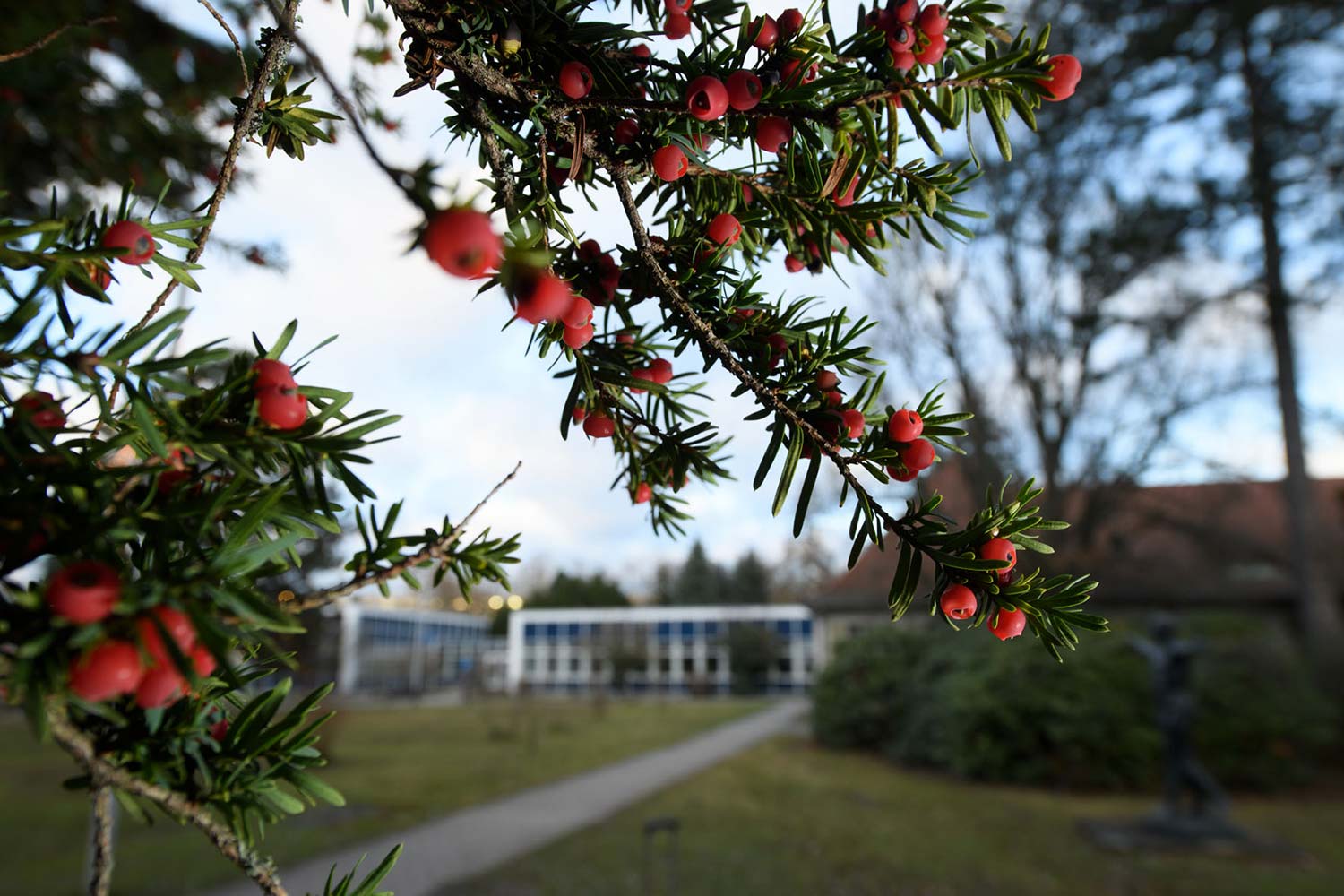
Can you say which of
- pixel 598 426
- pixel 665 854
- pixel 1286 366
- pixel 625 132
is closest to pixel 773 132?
pixel 625 132

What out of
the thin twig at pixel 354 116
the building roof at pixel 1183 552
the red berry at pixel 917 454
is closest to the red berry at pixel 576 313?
the thin twig at pixel 354 116

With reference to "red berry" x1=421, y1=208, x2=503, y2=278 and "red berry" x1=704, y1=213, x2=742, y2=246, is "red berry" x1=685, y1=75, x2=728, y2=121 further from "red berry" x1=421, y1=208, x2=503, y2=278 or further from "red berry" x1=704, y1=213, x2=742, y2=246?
"red berry" x1=421, y1=208, x2=503, y2=278

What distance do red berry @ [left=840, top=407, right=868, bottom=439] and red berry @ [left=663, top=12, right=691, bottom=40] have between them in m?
0.51

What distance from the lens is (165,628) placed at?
16.9 inches

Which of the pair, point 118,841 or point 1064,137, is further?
point 1064,137

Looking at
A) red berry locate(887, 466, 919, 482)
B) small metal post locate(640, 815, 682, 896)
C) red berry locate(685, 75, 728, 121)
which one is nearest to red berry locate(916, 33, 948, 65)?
red berry locate(685, 75, 728, 121)

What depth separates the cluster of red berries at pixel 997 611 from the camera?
0.69 meters

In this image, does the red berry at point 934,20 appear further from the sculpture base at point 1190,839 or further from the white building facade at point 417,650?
the white building facade at point 417,650

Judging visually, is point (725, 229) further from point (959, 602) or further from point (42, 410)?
point (42, 410)

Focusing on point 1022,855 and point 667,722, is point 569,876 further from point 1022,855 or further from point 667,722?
point 667,722

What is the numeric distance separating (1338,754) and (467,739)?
13.6 meters

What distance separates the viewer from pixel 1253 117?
11.4m

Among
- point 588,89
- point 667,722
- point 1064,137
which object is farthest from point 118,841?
point 1064,137

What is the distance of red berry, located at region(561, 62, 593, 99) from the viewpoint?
0.77 metres
